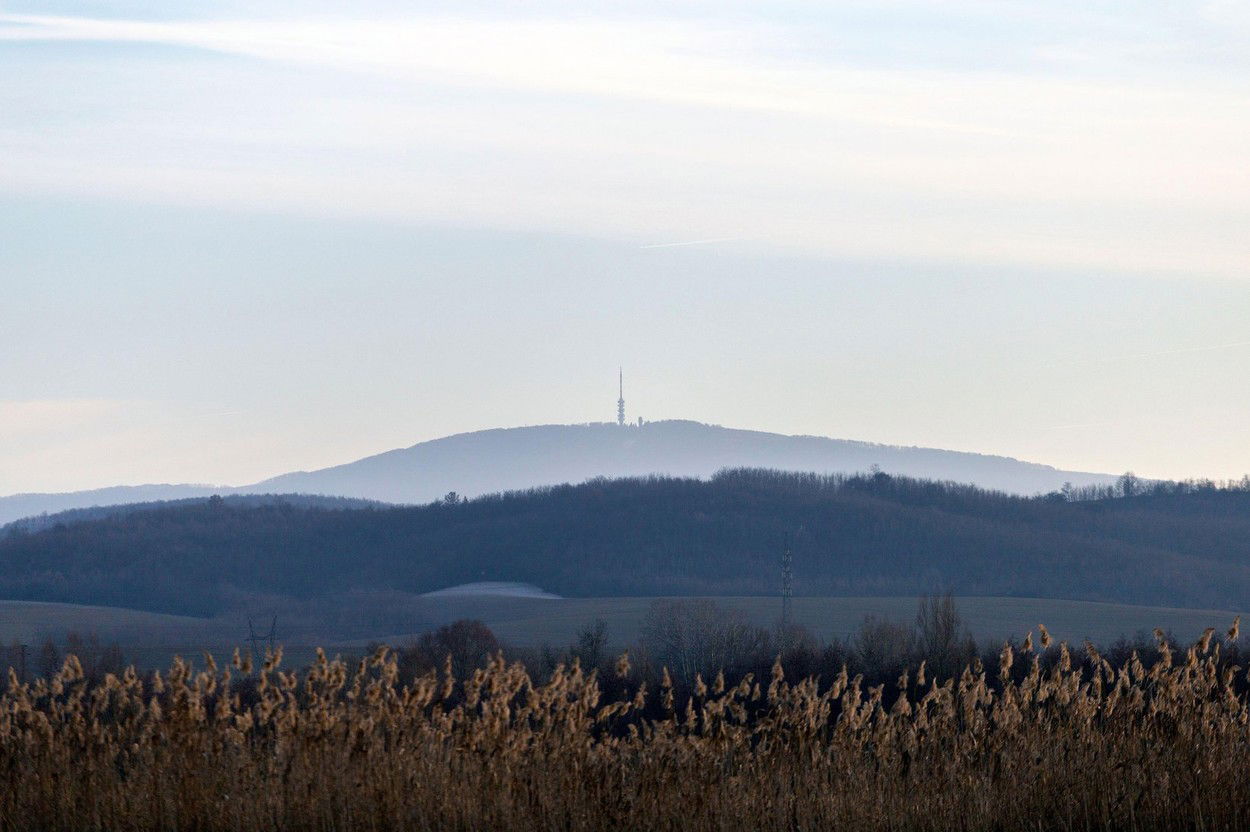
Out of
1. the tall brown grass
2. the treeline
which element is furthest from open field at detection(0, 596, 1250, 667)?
the tall brown grass

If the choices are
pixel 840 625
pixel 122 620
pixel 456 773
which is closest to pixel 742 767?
pixel 456 773

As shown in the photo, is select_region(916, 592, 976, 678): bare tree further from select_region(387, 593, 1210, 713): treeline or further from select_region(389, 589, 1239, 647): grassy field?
select_region(389, 589, 1239, 647): grassy field

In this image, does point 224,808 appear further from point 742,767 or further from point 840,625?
point 840,625

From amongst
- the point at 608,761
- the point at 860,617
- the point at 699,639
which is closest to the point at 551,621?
→ the point at 860,617

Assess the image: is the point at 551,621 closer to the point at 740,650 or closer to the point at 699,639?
the point at 699,639

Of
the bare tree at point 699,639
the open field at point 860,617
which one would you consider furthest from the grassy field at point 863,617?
the bare tree at point 699,639

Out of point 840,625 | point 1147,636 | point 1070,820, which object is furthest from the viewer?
point 840,625
